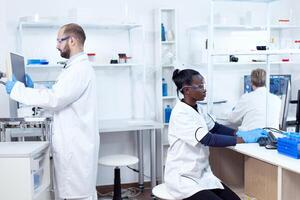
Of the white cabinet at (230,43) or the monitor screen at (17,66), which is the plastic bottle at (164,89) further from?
the monitor screen at (17,66)

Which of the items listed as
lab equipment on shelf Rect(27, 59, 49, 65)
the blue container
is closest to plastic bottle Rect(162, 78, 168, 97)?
lab equipment on shelf Rect(27, 59, 49, 65)

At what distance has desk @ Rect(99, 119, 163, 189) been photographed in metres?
3.45

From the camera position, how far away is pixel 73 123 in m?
2.34

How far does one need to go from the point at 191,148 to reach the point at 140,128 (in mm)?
1360

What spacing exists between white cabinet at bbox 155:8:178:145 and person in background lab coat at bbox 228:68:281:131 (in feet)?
2.92

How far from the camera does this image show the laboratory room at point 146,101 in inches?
84.9

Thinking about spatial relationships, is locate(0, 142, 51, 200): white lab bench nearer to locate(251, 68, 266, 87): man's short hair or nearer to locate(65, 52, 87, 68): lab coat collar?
locate(65, 52, 87, 68): lab coat collar

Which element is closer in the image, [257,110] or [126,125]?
[257,110]

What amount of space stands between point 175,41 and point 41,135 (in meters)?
1.96

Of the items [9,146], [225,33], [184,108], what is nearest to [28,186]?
[9,146]

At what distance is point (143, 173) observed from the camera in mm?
3994

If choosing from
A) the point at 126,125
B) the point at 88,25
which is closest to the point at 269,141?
the point at 126,125

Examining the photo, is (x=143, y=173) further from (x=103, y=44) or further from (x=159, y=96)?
(x=103, y=44)

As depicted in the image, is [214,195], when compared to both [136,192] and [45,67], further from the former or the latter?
[45,67]
